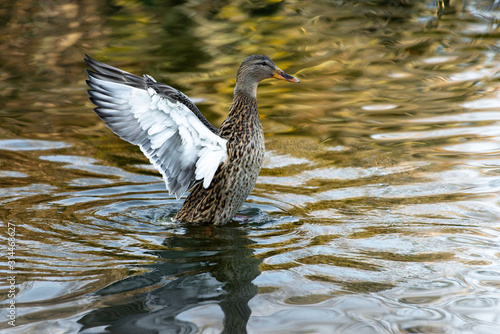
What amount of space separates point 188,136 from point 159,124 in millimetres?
270

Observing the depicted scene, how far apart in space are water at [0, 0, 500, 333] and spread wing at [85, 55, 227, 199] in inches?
25.5

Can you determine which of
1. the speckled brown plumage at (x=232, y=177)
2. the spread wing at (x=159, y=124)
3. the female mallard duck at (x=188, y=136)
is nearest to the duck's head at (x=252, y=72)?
the female mallard duck at (x=188, y=136)

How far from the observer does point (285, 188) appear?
23.7 ft

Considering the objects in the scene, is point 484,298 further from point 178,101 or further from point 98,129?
point 98,129

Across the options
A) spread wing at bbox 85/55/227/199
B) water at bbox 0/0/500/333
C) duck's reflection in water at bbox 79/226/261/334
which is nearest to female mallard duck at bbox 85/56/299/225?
spread wing at bbox 85/55/227/199

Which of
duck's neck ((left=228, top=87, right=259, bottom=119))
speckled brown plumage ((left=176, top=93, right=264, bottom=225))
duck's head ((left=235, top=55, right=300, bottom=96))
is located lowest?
speckled brown plumage ((left=176, top=93, right=264, bottom=225))

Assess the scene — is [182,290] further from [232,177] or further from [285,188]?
[285,188]

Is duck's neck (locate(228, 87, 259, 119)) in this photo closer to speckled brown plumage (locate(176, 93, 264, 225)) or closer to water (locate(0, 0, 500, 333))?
speckled brown plumage (locate(176, 93, 264, 225))

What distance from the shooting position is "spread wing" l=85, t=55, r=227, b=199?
5.77 m

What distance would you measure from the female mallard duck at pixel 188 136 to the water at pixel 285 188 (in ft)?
1.12

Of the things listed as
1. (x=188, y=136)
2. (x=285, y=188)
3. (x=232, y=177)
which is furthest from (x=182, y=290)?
(x=285, y=188)

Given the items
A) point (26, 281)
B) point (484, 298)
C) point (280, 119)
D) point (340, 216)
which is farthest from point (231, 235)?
point (280, 119)

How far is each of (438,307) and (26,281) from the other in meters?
2.95

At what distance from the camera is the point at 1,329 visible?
4.30m
